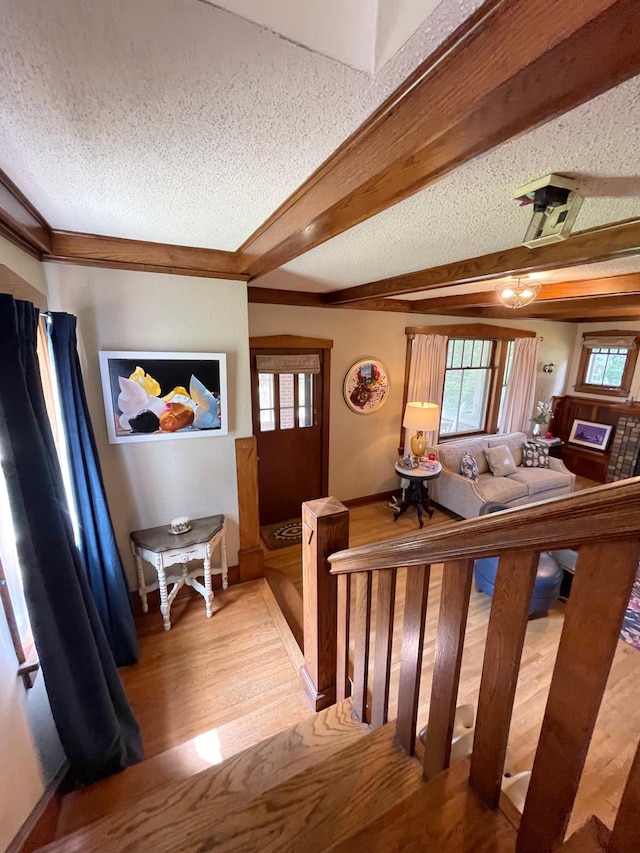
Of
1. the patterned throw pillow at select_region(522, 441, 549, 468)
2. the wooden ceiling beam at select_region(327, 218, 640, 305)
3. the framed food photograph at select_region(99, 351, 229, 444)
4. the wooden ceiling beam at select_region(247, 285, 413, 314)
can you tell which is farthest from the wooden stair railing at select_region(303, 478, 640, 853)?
the patterned throw pillow at select_region(522, 441, 549, 468)

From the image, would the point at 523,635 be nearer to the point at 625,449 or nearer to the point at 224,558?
the point at 224,558

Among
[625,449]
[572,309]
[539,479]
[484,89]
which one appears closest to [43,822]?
[484,89]

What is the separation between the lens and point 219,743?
1686 mm

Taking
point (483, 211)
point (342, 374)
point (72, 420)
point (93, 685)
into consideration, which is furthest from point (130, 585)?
point (483, 211)

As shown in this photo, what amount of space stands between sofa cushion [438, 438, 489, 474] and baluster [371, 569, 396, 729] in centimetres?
352

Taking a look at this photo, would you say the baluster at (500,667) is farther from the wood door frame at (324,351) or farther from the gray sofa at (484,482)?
the gray sofa at (484,482)

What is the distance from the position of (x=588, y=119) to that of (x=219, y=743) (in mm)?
2644

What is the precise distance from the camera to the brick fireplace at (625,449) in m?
5.09

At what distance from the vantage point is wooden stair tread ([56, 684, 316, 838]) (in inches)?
55.5

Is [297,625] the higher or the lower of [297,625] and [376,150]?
the lower

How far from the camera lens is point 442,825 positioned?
0.72 m

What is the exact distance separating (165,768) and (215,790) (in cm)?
65

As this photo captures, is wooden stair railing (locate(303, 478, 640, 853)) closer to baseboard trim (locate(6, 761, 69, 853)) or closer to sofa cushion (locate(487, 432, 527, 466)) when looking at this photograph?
baseboard trim (locate(6, 761, 69, 853))

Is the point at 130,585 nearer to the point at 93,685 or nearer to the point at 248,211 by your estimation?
the point at 93,685
